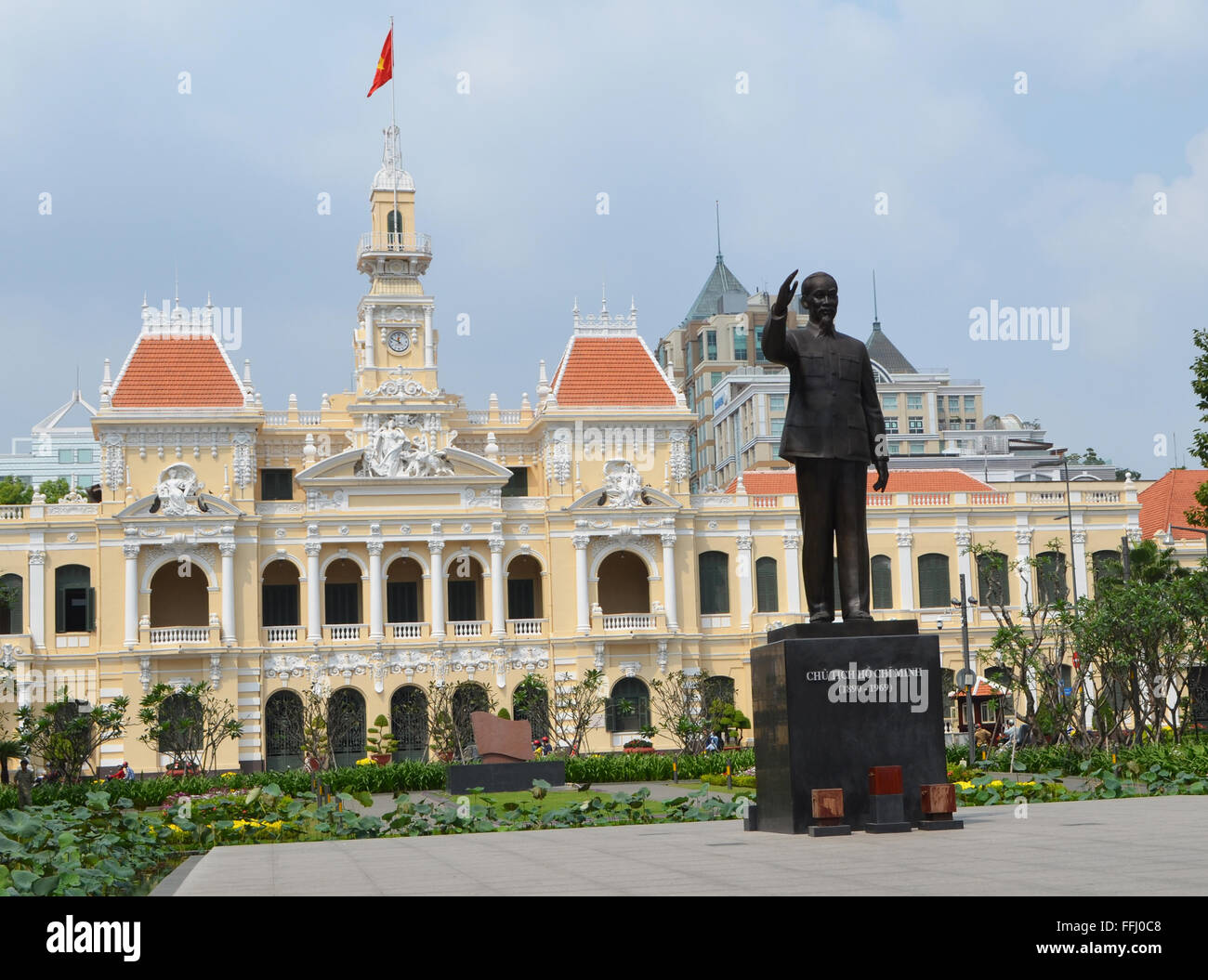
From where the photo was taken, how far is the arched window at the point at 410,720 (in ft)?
179

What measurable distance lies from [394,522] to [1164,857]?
150ft

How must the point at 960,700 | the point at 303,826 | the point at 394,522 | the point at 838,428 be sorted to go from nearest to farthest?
the point at 838,428
the point at 303,826
the point at 960,700
the point at 394,522

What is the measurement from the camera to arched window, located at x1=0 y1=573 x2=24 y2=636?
5344 cm

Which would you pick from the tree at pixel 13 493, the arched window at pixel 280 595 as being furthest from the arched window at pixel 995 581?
the tree at pixel 13 493

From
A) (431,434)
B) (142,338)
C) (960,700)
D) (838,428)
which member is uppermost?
(142,338)

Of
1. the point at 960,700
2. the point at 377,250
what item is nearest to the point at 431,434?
the point at 377,250

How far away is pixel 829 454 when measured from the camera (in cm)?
1573

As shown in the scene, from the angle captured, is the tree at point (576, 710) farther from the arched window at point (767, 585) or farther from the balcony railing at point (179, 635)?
the balcony railing at point (179, 635)

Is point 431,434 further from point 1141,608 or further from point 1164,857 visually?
point 1164,857

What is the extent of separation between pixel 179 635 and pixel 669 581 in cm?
1676

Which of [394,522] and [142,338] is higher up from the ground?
[142,338]

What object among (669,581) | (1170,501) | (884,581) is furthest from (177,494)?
(1170,501)
